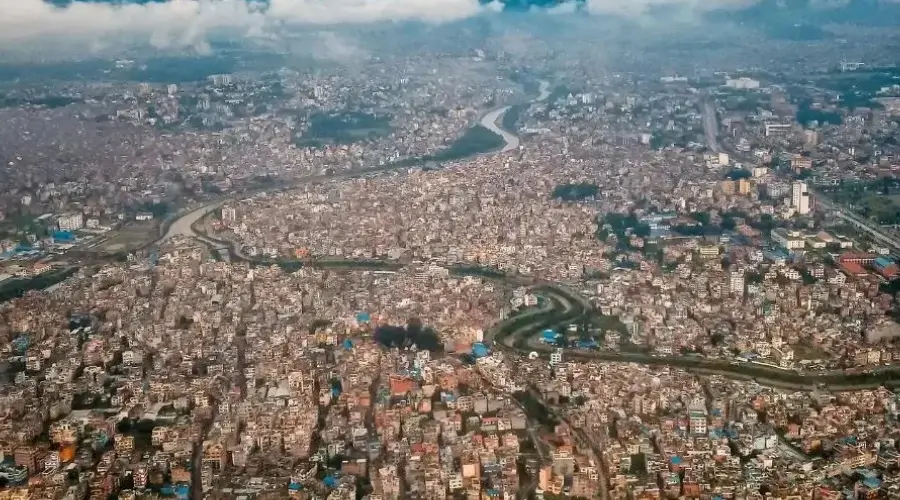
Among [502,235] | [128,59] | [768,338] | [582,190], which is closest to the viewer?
[768,338]

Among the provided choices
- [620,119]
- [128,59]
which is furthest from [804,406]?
[128,59]

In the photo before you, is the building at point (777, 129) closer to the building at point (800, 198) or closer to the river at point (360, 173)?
the building at point (800, 198)

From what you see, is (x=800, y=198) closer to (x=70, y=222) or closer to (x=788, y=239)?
(x=788, y=239)

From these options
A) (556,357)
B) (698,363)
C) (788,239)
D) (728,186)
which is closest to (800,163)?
(728,186)

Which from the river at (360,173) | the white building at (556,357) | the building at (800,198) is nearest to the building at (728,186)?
the building at (800,198)

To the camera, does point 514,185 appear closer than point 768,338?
No

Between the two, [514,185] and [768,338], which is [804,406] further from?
[514,185]
